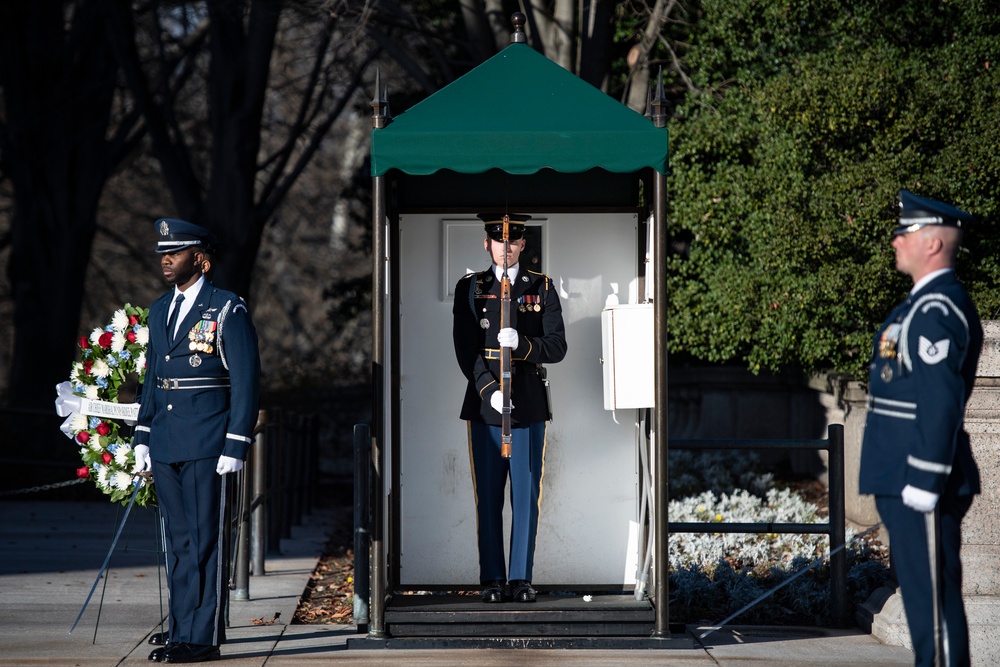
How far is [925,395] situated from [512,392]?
254 cm

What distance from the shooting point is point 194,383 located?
6.06m

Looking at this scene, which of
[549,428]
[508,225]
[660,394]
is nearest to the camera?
[660,394]

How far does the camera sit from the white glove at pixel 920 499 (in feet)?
15.4

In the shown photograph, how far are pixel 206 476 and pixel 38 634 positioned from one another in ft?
5.38

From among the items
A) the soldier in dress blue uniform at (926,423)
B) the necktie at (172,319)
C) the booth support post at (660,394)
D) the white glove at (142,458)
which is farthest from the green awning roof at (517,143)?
the white glove at (142,458)

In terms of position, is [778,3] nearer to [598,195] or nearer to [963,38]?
[963,38]

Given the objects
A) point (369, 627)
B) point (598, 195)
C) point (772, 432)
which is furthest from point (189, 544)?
point (772, 432)

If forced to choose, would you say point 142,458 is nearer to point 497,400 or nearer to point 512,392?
point 497,400

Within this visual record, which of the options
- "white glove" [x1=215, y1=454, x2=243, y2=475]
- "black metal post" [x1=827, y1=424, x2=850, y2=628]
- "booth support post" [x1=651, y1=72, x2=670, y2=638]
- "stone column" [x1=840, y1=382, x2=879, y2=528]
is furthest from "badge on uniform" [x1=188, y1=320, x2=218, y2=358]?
"stone column" [x1=840, y1=382, x2=879, y2=528]

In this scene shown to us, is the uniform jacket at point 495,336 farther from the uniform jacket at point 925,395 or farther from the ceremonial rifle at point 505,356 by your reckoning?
the uniform jacket at point 925,395

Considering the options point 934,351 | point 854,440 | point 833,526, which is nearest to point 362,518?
point 833,526

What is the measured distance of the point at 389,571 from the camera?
6961 mm

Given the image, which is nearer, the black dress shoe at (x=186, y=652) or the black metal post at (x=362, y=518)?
the black dress shoe at (x=186, y=652)

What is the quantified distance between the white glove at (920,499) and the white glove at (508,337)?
2412 mm
